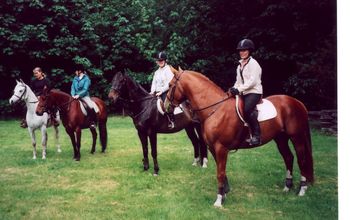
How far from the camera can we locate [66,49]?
78.2 ft

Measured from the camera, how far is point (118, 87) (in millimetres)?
10016

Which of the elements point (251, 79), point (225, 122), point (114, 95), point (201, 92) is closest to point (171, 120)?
point (114, 95)

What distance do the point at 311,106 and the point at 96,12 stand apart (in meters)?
18.1

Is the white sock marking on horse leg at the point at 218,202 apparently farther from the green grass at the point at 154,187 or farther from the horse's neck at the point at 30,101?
the horse's neck at the point at 30,101

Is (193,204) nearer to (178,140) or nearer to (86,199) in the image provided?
(86,199)

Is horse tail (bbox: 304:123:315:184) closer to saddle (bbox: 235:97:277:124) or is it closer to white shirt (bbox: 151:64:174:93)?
saddle (bbox: 235:97:277:124)

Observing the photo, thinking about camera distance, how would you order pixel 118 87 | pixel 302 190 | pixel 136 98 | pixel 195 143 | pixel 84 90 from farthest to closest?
pixel 84 90 → pixel 195 143 → pixel 136 98 → pixel 118 87 → pixel 302 190

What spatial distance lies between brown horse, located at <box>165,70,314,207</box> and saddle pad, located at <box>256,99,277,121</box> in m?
0.10

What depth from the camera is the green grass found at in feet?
22.2

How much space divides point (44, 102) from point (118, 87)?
2504mm

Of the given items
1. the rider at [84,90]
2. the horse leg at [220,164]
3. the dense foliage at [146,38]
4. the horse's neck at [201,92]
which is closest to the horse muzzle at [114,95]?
the rider at [84,90]

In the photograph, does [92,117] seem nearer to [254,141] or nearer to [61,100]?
[61,100]

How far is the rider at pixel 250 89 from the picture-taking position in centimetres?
709


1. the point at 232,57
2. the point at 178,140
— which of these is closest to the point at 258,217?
the point at 178,140
